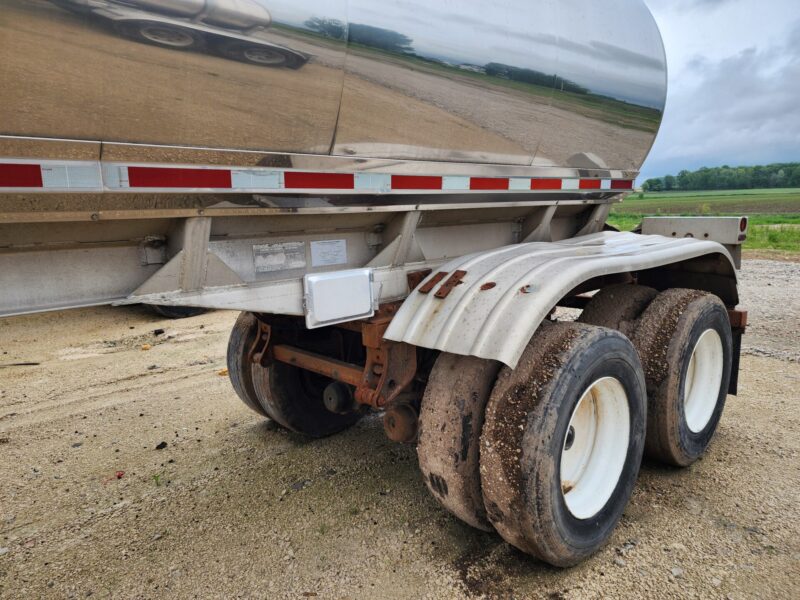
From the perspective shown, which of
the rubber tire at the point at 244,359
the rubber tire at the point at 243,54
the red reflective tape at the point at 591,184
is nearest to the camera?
the rubber tire at the point at 243,54

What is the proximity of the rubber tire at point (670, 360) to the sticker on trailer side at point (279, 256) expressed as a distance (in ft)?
6.56

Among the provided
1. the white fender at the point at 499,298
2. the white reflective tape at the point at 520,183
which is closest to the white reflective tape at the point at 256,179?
the white fender at the point at 499,298

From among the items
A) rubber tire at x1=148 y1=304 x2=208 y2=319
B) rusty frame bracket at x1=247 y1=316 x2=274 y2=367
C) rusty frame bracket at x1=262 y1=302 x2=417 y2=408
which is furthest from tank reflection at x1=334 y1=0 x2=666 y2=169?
rubber tire at x1=148 y1=304 x2=208 y2=319

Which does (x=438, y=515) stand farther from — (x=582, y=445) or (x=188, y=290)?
(x=188, y=290)

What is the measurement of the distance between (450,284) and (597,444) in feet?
3.63

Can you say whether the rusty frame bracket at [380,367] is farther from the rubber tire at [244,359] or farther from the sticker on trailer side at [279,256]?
the rubber tire at [244,359]

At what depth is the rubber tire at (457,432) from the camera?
7.77ft

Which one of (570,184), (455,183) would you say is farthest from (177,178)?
(570,184)

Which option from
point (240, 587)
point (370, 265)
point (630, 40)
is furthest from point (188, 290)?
point (630, 40)

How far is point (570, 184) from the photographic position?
344 cm

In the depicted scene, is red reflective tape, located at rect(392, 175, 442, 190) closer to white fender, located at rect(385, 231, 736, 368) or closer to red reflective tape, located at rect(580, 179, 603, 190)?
white fender, located at rect(385, 231, 736, 368)

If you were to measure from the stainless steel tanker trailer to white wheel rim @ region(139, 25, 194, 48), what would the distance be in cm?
3

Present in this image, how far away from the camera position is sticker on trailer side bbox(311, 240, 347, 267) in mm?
2486

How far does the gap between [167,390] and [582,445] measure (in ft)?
12.3
